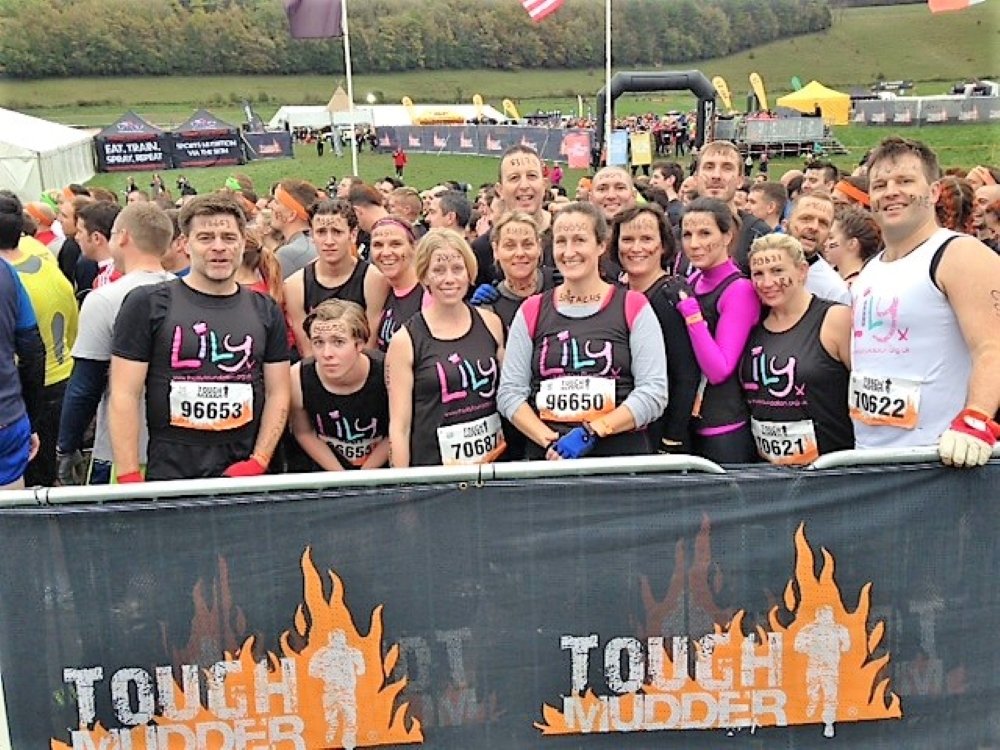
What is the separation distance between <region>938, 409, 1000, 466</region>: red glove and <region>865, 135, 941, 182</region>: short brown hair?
0.94m

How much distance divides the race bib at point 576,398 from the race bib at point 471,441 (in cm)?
26

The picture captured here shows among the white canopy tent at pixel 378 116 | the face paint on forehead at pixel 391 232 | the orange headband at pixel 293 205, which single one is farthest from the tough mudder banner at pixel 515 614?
the white canopy tent at pixel 378 116

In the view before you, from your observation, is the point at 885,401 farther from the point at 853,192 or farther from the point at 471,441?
the point at 853,192

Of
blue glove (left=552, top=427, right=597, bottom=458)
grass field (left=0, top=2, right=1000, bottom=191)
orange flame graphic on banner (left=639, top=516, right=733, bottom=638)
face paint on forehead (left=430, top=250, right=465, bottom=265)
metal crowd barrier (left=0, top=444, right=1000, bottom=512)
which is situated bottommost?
orange flame graphic on banner (left=639, top=516, right=733, bottom=638)

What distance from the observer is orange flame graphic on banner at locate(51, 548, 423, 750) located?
2.72 meters

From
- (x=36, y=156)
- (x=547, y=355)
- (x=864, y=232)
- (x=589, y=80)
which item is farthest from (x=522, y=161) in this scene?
(x=589, y=80)

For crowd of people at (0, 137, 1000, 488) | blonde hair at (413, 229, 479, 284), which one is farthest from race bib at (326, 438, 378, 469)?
blonde hair at (413, 229, 479, 284)

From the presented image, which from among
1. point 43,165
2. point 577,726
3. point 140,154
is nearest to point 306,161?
point 140,154

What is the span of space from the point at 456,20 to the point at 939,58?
50.4 metres

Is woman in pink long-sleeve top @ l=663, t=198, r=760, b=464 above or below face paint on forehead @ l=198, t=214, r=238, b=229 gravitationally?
below

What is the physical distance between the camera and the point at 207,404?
346 cm

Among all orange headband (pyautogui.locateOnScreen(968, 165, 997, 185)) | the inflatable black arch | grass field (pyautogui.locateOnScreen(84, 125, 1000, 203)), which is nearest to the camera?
orange headband (pyautogui.locateOnScreen(968, 165, 997, 185))

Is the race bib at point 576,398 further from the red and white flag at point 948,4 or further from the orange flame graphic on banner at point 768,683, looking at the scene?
the red and white flag at point 948,4

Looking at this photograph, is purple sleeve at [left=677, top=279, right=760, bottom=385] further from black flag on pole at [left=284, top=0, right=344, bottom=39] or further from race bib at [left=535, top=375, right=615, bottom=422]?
black flag on pole at [left=284, top=0, right=344, bottom=39]
